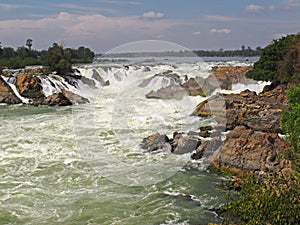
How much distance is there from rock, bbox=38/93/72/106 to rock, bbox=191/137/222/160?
13839 millimetres

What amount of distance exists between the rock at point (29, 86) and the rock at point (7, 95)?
2.12 ft

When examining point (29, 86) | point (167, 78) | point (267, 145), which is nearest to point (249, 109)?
point (267, 145)

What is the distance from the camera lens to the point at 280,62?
79.5 ft

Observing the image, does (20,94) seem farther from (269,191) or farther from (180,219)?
(269,191)

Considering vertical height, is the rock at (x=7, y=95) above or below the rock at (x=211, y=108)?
above

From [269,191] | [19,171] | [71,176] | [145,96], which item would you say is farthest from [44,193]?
[145,96]

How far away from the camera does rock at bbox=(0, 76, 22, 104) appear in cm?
2502

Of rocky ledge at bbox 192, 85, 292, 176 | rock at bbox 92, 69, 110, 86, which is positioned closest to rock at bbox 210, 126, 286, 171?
rocky ledge at bbox 192, 85, 292, 176

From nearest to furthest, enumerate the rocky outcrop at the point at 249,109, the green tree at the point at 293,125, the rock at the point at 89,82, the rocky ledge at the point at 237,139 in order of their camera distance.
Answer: the green tree at the point at 293,125, the rocky ledge at the point at 237,139, the rocky outcrop at the point at 249,109, the rock at the point at 89,82

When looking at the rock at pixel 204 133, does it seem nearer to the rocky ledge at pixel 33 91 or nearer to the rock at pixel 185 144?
the rock at pixel 185 144

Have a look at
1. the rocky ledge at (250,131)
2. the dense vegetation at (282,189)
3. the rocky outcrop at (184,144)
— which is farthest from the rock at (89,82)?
the rocky outcrop at (184,144)

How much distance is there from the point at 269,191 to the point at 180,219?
3.08m

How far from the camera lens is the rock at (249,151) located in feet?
34.4

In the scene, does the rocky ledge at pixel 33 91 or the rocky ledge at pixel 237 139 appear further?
the rocky ledge at pixel 33 91
